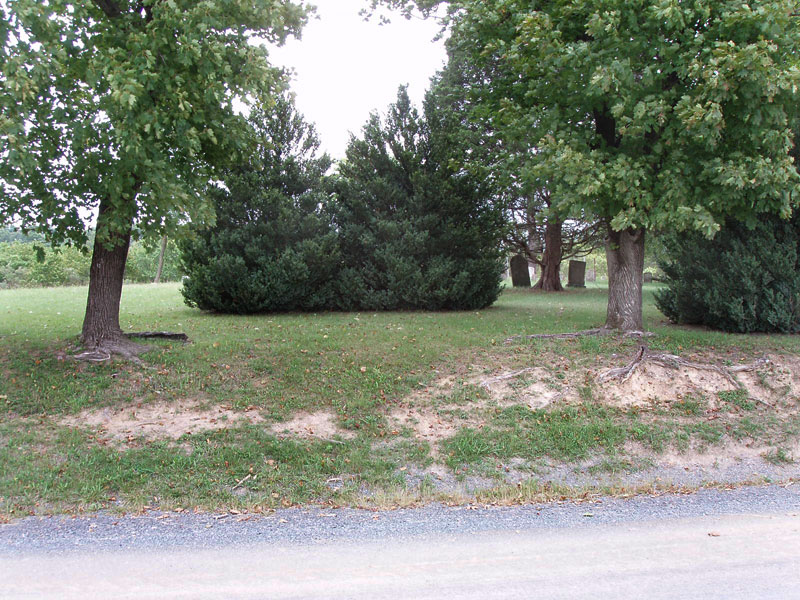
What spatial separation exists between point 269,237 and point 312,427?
325 inches

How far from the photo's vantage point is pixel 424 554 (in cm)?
376

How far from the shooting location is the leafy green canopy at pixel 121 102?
20.3 feet

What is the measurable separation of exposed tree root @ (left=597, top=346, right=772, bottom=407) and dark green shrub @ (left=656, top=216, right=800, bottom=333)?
8.69 ft

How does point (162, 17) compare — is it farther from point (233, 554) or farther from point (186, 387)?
point (233, 554)

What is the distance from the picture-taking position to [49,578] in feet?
11.2

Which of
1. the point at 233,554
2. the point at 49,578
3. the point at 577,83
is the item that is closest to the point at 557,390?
the point at 577,83

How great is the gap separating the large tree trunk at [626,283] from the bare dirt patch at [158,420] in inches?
271

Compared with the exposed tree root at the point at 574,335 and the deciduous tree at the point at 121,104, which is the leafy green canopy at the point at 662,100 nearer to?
the exposed tree root at the point at 574,335

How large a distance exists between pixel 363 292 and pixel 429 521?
1037 centimetres

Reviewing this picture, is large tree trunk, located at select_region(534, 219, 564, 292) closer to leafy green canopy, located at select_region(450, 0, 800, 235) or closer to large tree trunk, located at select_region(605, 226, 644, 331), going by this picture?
large tree trunk, located at select_region(605, 226, 644, 331)

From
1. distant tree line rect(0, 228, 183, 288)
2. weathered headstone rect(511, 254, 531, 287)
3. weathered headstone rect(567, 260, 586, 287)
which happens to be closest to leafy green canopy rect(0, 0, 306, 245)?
weathered headstone rect(511, 254, 531, 287)

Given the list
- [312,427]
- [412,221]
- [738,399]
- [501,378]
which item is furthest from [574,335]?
[412,221]

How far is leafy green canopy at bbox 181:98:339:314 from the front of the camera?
44.0 feet

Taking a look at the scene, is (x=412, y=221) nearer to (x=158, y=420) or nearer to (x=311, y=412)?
(x=311, y=412)
